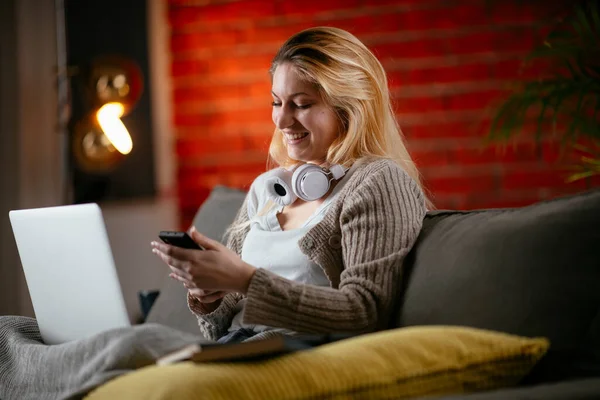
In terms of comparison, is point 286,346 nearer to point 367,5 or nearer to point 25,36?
point 367,5

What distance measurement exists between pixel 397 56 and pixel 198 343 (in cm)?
258

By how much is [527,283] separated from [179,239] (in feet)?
1.89

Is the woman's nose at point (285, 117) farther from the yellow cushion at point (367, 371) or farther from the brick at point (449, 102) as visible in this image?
the brick at point (449, 102)

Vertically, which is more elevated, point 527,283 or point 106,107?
point 106,107

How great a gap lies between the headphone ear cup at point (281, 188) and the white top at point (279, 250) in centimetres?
2

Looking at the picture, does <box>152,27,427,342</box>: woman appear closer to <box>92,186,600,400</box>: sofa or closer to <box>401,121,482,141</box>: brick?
<box>92,186,600,400</box>: sofa

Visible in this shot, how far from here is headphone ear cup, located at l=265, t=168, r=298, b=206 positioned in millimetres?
1958

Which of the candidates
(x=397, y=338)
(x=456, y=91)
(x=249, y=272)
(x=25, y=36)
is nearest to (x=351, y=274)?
(x=249, y=272)

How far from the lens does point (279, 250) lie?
6.10 feet

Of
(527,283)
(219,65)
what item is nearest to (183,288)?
(527,283)

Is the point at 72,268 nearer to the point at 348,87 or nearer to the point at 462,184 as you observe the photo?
the point at 348,87

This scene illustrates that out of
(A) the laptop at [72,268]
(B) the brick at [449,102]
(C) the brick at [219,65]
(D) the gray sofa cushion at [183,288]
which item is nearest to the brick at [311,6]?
(C) the brick at [219,65]

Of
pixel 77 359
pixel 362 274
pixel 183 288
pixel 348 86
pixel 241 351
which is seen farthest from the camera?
pixel 183 288

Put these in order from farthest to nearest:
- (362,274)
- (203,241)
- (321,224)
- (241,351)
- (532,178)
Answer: (532,178) < (321,224) < (362,274) < (203,241) < (241,351)
